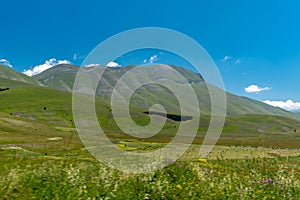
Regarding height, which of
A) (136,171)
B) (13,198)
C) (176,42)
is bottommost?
(13,198)

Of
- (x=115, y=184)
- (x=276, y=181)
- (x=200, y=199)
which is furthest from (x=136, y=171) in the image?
(x=276, y=181)

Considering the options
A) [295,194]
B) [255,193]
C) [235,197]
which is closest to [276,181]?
[295,194]

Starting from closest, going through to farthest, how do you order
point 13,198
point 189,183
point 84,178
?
point 13,198 < point 84,178 < point 189,183

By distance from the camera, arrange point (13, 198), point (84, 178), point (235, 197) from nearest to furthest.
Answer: point (13, 198)
point (235, 197)
point (84, 178)

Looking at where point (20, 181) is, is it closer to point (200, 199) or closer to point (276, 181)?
point (200, 199)

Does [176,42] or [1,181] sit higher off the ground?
[176,42]

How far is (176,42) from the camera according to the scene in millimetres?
13852

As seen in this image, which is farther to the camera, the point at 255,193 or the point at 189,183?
the point at 189,183

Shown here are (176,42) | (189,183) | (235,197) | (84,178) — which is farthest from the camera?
(176,42)

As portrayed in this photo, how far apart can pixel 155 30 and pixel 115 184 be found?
7015 mm

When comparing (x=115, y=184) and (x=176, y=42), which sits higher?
(x=176, y=42)

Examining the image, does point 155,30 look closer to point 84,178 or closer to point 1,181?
point 84,178

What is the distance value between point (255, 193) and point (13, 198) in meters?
7.44

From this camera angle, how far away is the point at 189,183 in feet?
38.2
